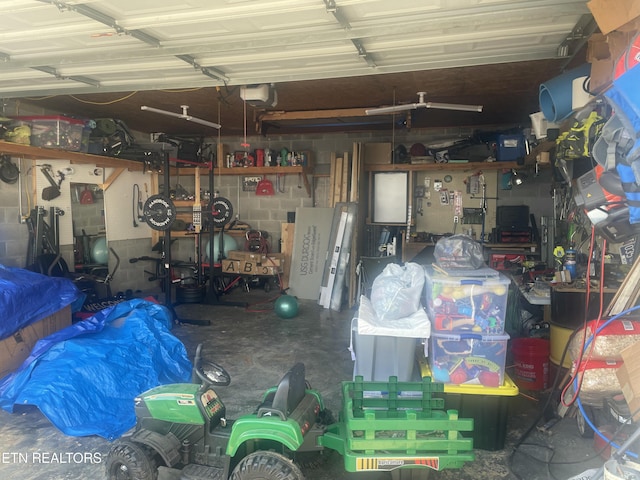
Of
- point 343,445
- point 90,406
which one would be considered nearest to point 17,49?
point 90,406

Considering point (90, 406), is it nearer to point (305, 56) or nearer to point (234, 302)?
point (305, 56)

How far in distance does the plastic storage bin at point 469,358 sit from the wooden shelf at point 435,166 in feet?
12.5

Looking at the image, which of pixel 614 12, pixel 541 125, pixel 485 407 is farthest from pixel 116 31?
pixel 541 125

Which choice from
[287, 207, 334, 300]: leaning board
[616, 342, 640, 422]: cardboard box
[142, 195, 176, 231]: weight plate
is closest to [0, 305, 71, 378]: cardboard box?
[142, 195, 176, 231]: weight plate

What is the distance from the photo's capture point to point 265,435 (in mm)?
1976

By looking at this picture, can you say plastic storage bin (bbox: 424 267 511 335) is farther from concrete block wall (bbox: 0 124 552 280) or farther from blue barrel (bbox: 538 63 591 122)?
Answer: concrete block wall (bbox: 0 124 552 280)

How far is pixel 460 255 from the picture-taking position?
289 cm

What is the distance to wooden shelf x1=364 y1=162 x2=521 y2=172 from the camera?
5879 mm

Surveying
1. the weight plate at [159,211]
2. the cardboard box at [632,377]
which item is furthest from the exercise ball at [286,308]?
the cardboard box at [632,377]

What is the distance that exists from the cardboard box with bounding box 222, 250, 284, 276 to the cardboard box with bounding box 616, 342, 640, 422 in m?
5.28

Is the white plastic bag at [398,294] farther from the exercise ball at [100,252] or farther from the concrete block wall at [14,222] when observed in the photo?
the exercise ball at [100,252]

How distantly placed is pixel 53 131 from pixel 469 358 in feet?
16.0

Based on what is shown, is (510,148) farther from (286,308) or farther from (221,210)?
(221,210)

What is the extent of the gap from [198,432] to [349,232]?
163 inches
